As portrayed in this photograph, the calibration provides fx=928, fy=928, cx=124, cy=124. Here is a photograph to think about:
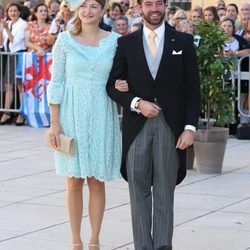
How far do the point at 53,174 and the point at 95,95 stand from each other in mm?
4398

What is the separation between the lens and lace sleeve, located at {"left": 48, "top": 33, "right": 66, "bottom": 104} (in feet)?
22.2

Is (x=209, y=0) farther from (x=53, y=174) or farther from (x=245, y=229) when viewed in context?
(x=245, y=229)

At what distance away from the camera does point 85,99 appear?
6746 mm

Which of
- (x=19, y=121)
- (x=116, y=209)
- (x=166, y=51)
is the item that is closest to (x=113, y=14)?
(x=19, y=121)

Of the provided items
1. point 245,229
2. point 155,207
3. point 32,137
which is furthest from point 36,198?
point 32,137

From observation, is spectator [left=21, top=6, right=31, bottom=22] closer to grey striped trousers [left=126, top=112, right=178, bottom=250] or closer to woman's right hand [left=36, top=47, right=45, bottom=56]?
woman's right hand [left=36, top=47, right=45, bottom=56]

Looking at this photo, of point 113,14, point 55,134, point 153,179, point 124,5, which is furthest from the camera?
point 124,5

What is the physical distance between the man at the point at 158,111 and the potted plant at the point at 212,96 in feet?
14.6

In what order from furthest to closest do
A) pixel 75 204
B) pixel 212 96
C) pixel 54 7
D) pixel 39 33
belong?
pixel 54 7 → pixel 39 33 → pixel 212 96 → pixel 75 204

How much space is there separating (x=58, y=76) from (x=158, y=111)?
2.93 ft

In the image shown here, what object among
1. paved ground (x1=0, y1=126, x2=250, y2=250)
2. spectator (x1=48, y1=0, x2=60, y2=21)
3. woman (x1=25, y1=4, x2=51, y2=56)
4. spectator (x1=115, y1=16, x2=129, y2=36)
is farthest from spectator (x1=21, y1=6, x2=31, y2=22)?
paved ground (x1=0, y1=126, x2=250, y2=250)

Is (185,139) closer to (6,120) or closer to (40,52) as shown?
(40,52)

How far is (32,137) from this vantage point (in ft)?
47.5

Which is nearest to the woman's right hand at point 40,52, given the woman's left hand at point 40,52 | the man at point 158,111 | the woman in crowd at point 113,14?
the woman's left hand at point 40,52
